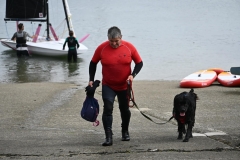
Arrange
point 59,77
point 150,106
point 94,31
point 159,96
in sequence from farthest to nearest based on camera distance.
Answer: point 94,31, point 59,77, point 159,96, point 150,106

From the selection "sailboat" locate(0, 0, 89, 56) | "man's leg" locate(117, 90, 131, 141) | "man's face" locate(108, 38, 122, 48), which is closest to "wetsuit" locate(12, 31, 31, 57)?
"sailboat" locate(0, 0, 89, 56)

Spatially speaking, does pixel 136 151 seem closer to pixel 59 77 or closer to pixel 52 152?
pixel 52 152

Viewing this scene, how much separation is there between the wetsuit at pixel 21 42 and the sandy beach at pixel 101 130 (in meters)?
14.2

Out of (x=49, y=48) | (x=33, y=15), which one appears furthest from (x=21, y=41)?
(x=33, y=15)

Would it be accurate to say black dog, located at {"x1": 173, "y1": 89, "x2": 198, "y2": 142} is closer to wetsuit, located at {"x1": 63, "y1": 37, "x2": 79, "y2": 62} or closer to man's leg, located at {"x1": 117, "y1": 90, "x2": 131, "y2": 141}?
man's leg, located at {"x1": 117, "y1": 90, "x2": 131, "y2": 141}

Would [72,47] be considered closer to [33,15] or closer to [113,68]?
[33,15]

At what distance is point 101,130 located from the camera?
9305 millimetres

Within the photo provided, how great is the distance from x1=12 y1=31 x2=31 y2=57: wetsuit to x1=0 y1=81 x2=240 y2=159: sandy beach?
1416cm

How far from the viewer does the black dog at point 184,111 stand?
25.8 feet

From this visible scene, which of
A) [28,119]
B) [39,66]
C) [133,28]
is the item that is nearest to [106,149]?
[28,119]

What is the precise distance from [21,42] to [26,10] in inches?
252

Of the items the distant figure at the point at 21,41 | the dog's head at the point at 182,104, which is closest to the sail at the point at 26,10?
the distant figure at the point at 21,41

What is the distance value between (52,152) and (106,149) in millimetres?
705

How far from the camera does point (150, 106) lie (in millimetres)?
12250
